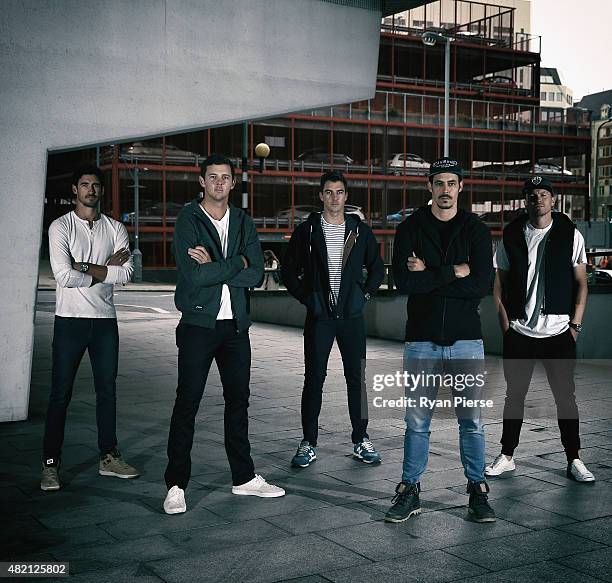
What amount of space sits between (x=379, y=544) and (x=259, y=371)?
676 cm

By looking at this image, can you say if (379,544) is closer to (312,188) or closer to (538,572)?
(538,572)

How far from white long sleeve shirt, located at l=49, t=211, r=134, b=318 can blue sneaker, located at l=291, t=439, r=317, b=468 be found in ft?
5.27

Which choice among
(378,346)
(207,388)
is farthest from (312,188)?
(207,388)

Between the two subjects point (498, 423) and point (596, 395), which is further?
point (596, 395)

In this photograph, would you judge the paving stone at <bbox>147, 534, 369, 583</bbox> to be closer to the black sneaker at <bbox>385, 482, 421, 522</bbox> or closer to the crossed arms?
the black sneaker at <bbox>385, 482, 421, 522</bbox>

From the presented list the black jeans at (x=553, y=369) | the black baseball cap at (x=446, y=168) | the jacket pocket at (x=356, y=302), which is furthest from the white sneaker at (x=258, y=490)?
the black baseball cap at (x=446, y=168)

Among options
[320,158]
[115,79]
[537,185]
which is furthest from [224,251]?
[320,158]

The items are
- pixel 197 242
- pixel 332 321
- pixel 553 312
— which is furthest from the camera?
pixel 332 321

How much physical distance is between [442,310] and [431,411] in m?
0.58

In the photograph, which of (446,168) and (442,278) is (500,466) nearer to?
(442,278)

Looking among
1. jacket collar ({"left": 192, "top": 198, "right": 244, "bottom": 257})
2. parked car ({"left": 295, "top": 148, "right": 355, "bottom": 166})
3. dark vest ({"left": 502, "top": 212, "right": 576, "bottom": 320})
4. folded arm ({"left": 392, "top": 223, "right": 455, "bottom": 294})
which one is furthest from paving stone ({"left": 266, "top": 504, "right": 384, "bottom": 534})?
parked car ({"left": 295, "top": 148, "right": 355, "bottom": 166})

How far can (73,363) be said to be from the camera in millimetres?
5617

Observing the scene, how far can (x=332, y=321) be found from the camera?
246 inches

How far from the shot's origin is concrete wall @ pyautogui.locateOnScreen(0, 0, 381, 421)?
7.23 m
